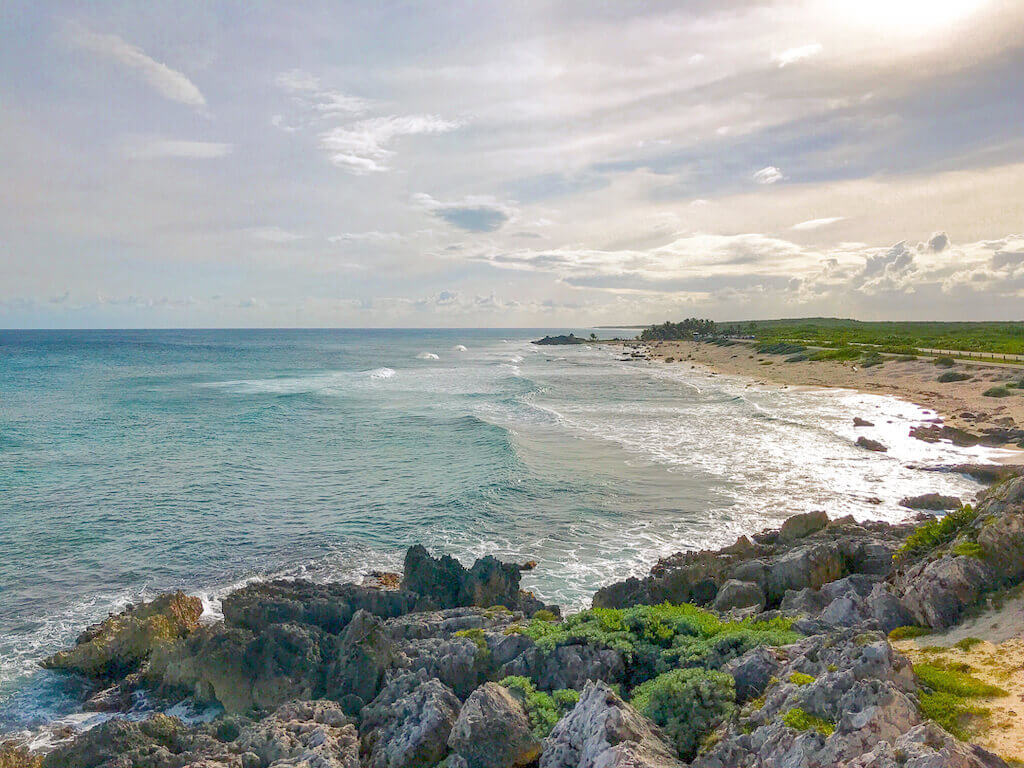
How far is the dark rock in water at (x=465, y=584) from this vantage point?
1802 cm

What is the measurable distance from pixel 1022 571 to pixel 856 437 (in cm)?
3039

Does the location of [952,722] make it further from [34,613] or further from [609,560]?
[34,613]

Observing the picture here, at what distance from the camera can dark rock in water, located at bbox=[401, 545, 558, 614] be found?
18.0 meters

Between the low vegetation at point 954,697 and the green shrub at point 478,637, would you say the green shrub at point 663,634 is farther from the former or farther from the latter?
the low vegetation at point 954,697

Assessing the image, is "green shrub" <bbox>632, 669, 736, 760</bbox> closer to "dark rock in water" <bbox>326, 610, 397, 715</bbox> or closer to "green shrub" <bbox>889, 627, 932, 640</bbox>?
"green shrub" <bbox>889, 627, 932, 640</bbox>

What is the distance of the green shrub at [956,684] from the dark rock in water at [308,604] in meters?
12.2

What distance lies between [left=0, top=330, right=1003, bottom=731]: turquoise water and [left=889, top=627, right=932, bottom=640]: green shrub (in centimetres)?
936

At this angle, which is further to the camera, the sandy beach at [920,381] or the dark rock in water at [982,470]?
the sandy beach at [920,381]

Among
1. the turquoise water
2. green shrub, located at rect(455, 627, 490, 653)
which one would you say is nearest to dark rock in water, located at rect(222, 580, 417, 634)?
green shrub, located at rect(455, 627, 490, 653)

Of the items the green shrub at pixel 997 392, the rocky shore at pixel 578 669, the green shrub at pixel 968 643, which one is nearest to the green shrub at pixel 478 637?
the rocky shore at pixel 578 669

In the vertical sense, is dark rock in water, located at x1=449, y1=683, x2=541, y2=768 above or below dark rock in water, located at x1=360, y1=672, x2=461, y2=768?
above

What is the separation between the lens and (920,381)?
62.2m

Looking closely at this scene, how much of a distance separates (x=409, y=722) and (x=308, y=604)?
697 centimetres

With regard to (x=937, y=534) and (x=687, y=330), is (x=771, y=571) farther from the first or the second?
(x=687, y=330)
